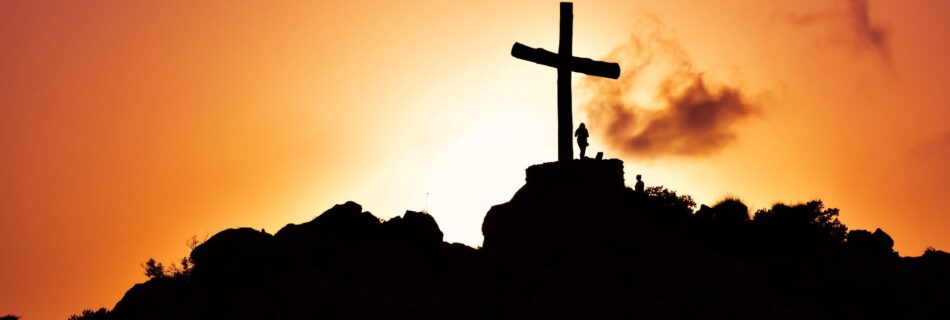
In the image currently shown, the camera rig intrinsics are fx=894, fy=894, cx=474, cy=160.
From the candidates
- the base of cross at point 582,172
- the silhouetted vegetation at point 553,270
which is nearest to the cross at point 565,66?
the base of cross at point 582,172

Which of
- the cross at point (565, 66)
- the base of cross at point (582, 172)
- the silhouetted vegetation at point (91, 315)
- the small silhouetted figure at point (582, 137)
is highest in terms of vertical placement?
the cross at point (565, 66)

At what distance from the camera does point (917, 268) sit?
36500 millimetres

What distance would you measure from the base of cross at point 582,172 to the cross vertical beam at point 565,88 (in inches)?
15.1

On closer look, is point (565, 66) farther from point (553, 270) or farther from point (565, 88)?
point (553, 270)

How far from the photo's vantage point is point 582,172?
3278cm

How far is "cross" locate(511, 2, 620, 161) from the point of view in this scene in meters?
32.3

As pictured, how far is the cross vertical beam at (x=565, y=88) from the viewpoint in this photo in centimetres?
3250

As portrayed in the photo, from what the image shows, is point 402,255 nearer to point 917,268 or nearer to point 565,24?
point 565,24

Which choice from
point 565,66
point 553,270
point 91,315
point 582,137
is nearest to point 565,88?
point 565,66

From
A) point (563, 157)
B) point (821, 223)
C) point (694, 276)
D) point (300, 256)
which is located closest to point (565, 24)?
point (563, 157)

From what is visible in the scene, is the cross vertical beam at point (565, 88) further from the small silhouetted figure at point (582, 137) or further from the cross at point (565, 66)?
the small silhouetted figure at point (582, 137)

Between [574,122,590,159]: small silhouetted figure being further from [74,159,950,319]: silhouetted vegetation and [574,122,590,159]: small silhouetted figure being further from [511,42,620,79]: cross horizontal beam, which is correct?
[511,42,620,79]: cross horizontal beam

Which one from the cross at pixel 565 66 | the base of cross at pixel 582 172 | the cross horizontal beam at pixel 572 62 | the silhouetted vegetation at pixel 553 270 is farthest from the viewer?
the base of cross at pixel 582 172

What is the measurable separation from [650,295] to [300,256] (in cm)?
1329
